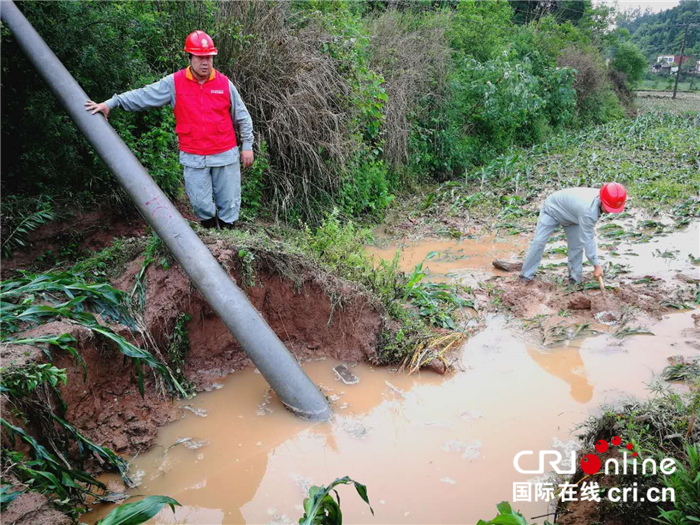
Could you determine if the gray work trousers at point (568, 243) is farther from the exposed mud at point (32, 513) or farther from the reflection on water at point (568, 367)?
the exposed mud at point (32, 513)

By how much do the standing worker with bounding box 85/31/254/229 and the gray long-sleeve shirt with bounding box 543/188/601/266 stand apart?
344cm

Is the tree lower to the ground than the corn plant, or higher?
higher

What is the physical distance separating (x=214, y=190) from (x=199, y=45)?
1.24 m

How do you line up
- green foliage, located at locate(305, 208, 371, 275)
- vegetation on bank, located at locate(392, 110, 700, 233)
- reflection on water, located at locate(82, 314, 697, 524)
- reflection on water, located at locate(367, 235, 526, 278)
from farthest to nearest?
1. vegetation on bank, located at locate(392, 110, 700, 233)
2. reflection on water, located at locate(367, 235, 526, 278)
3. green foliage, located at locate(305, 208, 371, 275)
4. reflection on water, located at locate(82, 314, 697, 524)

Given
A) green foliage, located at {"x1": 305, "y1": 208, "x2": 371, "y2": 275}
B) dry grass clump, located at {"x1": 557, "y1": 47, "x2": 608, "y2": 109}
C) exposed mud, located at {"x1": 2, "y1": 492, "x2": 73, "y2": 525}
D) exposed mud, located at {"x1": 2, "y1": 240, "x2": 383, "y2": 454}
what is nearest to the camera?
exposed mud, located at {"x1": 2, "y1": 492, "x2": 73, "y2": 525}

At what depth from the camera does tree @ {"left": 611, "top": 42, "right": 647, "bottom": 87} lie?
22625mm

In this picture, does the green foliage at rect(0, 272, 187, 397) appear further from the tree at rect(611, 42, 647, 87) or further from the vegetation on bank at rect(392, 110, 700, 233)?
the tree at rect(611, 42, 647, 87)

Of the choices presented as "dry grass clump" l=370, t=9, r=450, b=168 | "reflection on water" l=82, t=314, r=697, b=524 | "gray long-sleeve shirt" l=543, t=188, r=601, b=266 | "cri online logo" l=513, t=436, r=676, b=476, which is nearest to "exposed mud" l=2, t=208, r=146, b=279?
"reflection on water" l=82, t=314, r=697, b=524

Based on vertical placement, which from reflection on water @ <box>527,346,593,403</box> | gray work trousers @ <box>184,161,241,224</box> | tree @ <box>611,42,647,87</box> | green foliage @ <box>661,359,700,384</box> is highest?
tree @ <box>611,42,647,87</box>

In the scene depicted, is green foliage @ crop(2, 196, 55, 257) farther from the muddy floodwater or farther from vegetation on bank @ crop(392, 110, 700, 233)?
vegetation on bank @ crop(392, 110, 700, 233)

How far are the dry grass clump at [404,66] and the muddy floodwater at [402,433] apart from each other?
16.3ft

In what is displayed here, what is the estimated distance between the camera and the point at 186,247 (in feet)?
11.7

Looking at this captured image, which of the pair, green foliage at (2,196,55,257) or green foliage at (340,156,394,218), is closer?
green foliage at (2,196,55,257)

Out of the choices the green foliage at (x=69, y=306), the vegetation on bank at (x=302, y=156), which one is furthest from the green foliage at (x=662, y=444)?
the green foliage at (x=69, y=306)
